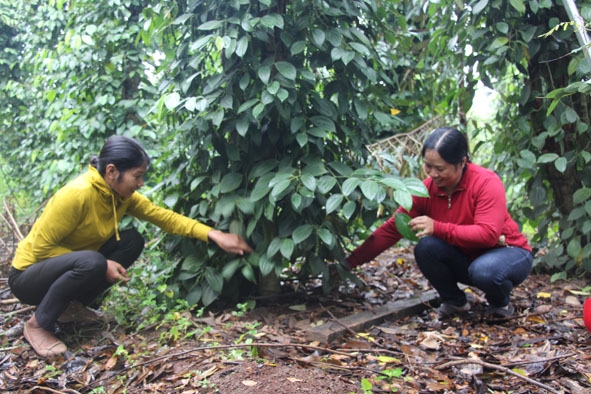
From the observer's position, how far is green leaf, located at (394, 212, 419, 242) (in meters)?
2.62

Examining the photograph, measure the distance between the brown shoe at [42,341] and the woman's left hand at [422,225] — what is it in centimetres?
178

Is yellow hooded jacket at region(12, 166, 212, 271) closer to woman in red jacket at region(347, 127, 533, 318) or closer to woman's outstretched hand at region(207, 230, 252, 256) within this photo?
woman's outstretched hand at region(207, 230, 252, 256)

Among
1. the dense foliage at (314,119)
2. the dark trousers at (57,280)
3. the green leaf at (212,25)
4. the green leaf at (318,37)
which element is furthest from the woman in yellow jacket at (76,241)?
the green leaf at (318,37)

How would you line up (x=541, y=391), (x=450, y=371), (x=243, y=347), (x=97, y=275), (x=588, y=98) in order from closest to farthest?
(x=541, y=391)
(x=450, y=371)
(x=243, y=347)
(x=97, y=275)
(x=588, y=98)

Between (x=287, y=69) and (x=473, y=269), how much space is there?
1321 mm

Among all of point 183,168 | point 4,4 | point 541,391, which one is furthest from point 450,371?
point 4,4

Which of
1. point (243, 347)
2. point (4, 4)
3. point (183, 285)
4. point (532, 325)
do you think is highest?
point (4, 4)

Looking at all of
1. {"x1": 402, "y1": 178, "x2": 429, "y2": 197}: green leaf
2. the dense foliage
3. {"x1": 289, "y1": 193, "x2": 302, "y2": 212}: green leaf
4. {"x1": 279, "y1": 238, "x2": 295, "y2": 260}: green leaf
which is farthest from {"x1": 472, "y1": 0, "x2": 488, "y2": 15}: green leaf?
{"x1": 279, "y1": 238, "x2": 295, "y2": 260}: green leaf

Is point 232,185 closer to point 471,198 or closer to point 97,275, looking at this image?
point 97,275

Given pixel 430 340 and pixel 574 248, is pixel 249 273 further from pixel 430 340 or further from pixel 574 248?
pixel 574 248

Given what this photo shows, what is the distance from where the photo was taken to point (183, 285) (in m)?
2.88

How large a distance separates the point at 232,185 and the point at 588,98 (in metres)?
2.19

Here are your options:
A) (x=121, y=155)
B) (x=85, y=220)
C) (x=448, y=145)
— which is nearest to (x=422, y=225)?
(x=448, y=145)

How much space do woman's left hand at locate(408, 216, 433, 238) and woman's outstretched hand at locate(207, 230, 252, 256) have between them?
84 centimetres
